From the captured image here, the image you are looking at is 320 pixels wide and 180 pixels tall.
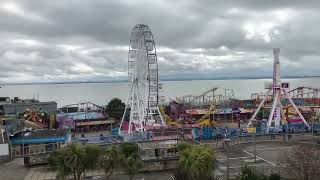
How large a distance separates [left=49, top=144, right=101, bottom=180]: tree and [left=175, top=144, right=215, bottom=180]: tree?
21.3 ft

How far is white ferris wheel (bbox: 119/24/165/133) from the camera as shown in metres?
59.3

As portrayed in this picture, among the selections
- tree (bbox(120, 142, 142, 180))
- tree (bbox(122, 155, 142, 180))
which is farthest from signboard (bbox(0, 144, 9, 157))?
tree (bbox(122, 155, 142, 180))

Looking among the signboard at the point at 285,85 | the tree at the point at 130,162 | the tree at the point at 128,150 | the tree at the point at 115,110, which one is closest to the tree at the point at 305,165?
the tree at the point at 130,162

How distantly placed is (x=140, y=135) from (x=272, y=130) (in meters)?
19.4

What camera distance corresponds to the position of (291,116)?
78812 mm

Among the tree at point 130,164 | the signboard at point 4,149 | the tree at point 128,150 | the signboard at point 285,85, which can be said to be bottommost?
the signboard at point 4,149

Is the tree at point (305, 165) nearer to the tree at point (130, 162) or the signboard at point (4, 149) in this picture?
the tree at point (130, 162)

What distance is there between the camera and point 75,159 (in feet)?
98.2

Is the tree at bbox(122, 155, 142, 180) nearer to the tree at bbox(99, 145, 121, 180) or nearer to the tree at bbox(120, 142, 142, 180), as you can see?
the tree at bbox(120, 142, 142, 180)

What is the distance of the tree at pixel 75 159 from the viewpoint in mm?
29906

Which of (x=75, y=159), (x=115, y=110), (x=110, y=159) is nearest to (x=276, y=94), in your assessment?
(x=110, y=159)

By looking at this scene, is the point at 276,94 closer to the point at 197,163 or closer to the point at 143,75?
the point at 143,75

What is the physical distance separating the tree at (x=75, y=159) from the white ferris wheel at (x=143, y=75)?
93.7 ft

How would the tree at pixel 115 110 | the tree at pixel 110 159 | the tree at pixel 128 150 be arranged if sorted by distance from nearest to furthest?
the tree at pixel 110 159 < the tree at pixel 128 150 < the tree at pixel 115 110
